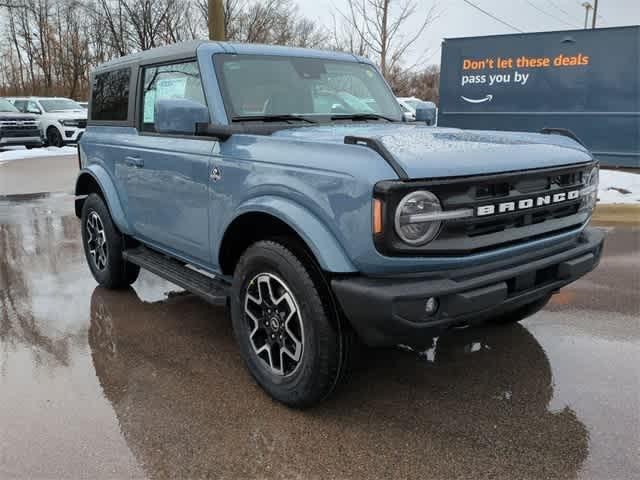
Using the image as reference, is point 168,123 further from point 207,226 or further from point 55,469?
point 55,469

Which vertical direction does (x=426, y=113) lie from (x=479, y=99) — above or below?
below

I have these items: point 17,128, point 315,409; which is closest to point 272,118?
point 315,409

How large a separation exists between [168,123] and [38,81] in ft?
169

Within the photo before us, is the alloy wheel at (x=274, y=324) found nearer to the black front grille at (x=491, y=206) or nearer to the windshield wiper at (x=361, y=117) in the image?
the black front grille at (x=491, y=206)

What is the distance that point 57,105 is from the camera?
20.8 metres

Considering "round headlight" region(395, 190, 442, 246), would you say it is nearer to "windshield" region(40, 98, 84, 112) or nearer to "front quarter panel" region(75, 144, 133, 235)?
"front quarter panel" region(75, 144, 133, 235)

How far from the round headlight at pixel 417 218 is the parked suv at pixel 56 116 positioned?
750 inches

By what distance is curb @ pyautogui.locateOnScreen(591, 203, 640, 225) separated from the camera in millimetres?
7801

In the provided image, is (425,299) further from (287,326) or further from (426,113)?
(426,113)

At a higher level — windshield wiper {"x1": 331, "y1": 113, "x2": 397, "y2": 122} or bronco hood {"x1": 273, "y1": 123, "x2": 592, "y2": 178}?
windshield wiper {"x1": 331, "y1": 113, "x2": 397, "y2": 122}

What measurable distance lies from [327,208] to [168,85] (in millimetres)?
2098

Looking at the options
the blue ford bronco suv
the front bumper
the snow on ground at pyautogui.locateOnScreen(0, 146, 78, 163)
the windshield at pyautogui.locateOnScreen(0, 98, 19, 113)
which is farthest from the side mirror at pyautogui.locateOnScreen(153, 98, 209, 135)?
the windshield at pyautogui.locateOnScreen(0, 98, 19, 113)

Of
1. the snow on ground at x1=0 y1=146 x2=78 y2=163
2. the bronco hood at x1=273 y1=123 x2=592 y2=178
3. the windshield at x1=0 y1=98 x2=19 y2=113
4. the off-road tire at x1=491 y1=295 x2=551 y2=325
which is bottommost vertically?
the off-road tire at x1=491 y1=295 x2=551 y2=325

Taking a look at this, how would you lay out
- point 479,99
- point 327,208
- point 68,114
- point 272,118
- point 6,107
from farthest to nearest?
point 68,114 → point 6,107 → point 479,99 → point 272,118 → point 327,208
